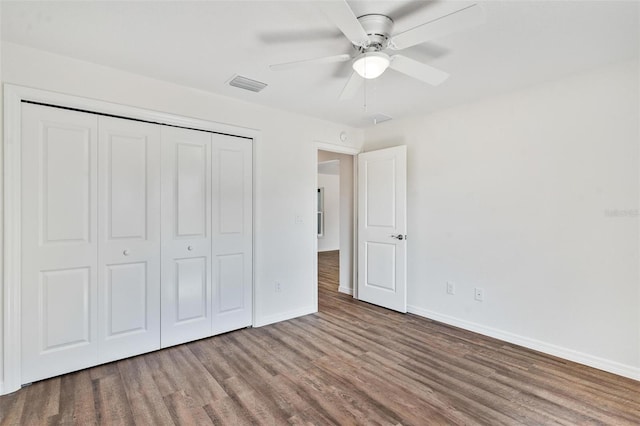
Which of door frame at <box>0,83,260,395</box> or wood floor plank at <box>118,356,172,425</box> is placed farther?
door frame at <box>0,83,260,395</box>

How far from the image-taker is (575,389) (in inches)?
86.6

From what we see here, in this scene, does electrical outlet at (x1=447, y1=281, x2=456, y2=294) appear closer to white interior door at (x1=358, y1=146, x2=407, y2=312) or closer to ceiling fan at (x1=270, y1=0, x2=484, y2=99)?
white interior door at (x1=358, y1=146, x2=407, y2=312)

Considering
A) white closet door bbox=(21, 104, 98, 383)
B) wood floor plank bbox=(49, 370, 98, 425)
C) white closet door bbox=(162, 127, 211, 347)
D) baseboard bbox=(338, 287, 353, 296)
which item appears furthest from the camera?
baseboard bbox=(338, 287, 353, 296)

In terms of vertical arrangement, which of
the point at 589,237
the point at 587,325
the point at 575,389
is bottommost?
the point at 575,389

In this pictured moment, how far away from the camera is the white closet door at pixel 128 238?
2549mm

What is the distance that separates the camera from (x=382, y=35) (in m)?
1.87

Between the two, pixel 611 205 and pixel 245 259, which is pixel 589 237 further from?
pixel 245 259

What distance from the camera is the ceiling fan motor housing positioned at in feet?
5.86

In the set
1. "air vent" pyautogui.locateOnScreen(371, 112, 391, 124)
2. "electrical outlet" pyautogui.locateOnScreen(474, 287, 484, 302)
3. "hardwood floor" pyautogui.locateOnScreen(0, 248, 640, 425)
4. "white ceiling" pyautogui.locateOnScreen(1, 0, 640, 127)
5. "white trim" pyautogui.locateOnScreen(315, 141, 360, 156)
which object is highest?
"air vent" pyautogui.locateOnScreen(371, 112, 391, 124)

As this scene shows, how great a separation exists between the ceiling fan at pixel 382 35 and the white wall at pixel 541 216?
4.54 ft

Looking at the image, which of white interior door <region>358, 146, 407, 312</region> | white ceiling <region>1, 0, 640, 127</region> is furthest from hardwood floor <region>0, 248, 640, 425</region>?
white ceiling <region>1, 0, 640, 127</region>

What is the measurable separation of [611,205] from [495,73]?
1.37 m

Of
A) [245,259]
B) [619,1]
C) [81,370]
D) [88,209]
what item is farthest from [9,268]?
[619,1]

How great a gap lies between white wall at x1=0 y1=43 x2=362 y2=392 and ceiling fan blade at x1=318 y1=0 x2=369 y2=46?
183cm
